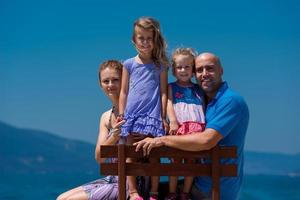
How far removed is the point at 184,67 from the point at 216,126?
705 millimetres

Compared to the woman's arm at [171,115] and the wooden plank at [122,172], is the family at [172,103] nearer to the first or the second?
the woman's arm at [171,115]

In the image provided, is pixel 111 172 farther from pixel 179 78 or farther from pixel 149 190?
pixel 179 78

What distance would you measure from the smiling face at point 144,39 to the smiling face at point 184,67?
0.27 m

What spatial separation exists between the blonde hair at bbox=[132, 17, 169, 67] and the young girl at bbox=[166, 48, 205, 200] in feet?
0.35

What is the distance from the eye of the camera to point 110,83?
7.05 m

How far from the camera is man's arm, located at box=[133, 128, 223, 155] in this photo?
618 centimetres

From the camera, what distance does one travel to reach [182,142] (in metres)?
6.18

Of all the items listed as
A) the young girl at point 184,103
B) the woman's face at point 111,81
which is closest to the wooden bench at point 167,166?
the young girl at point 184,103

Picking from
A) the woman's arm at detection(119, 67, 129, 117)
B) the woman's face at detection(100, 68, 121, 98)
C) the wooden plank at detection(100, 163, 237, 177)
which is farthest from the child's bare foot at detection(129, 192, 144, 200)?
the woman's face at detection(100, 68, 121, 98)

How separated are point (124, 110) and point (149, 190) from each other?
29.3 inches

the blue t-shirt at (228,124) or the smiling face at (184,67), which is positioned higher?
the smiling face at (184,67)

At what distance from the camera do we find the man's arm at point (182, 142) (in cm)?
618

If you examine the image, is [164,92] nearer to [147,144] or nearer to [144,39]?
[144,39]

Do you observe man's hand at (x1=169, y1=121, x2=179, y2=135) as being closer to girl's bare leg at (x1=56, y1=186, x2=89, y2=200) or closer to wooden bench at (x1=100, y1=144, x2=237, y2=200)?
wooden bench at (x1=100, y1=144, x2=237, y2=200)
